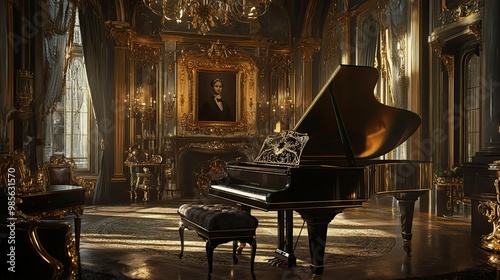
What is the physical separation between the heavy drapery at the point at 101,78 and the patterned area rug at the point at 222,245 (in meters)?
2.21

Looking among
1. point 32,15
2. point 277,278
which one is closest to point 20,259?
point 277,278

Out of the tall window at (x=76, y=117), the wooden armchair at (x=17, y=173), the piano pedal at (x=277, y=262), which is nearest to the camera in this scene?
the wooden armchair at (x=17, y=173)

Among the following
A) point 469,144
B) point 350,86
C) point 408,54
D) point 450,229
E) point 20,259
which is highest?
point 408,54

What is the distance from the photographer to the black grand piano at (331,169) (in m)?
3.75

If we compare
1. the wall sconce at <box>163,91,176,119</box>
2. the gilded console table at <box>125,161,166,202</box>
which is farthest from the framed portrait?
the gilded console table at <box>125,161,166,202</box>

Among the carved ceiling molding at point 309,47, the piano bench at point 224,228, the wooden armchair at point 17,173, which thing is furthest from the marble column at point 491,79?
the carved ceiling molding at point 309,47

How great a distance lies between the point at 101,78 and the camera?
384 inches

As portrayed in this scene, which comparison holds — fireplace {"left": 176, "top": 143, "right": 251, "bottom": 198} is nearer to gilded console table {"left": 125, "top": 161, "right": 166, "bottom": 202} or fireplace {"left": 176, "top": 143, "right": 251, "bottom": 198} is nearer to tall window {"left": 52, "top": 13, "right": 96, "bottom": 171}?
gilded console table {"left": 125, "top": 161, "right": 166, "bottom": 202}

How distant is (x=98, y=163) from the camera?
9.91 meters

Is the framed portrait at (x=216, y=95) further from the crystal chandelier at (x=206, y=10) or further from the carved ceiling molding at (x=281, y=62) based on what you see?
the crystal chandelier at (x=206, y=10)

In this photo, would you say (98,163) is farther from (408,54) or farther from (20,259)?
(20,259)

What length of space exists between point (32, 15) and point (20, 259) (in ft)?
16.2

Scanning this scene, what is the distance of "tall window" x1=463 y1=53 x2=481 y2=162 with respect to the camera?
7.47 meters

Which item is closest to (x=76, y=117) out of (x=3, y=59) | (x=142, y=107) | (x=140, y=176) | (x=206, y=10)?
(x=142, y=107)
